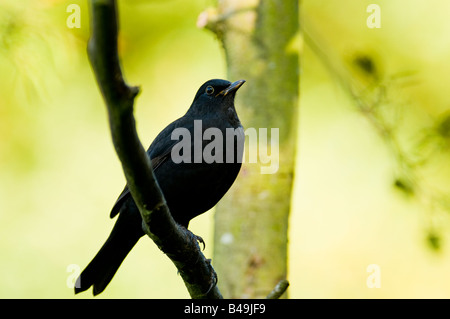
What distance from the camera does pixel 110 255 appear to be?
3617 millimetres

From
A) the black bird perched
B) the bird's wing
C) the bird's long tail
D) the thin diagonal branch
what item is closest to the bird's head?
the black bird perched

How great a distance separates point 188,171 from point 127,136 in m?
1.33

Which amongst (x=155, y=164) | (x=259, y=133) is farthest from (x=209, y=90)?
(x=155, y=164)

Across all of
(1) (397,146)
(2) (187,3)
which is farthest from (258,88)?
(2) (187,3)

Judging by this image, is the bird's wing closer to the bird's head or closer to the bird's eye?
the bird's head

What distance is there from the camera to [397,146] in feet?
14.1

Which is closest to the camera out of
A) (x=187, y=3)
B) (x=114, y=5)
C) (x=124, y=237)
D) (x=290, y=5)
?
(x=114, y=5)

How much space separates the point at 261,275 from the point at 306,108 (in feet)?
10.6

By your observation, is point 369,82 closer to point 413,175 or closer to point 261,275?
point 413,175

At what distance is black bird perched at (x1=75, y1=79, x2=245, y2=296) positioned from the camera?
10.6 ft

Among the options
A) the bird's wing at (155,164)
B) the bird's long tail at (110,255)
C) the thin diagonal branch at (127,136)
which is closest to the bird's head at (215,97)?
the bird's wing at (155,164)

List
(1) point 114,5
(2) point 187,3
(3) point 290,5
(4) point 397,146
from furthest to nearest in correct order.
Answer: (2) point 187,3 < (3) point 290,5 < (4) point 397,146 < (1) point 114,5

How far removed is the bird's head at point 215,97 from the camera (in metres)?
3.82

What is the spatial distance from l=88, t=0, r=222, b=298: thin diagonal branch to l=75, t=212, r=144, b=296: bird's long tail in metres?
0.82
